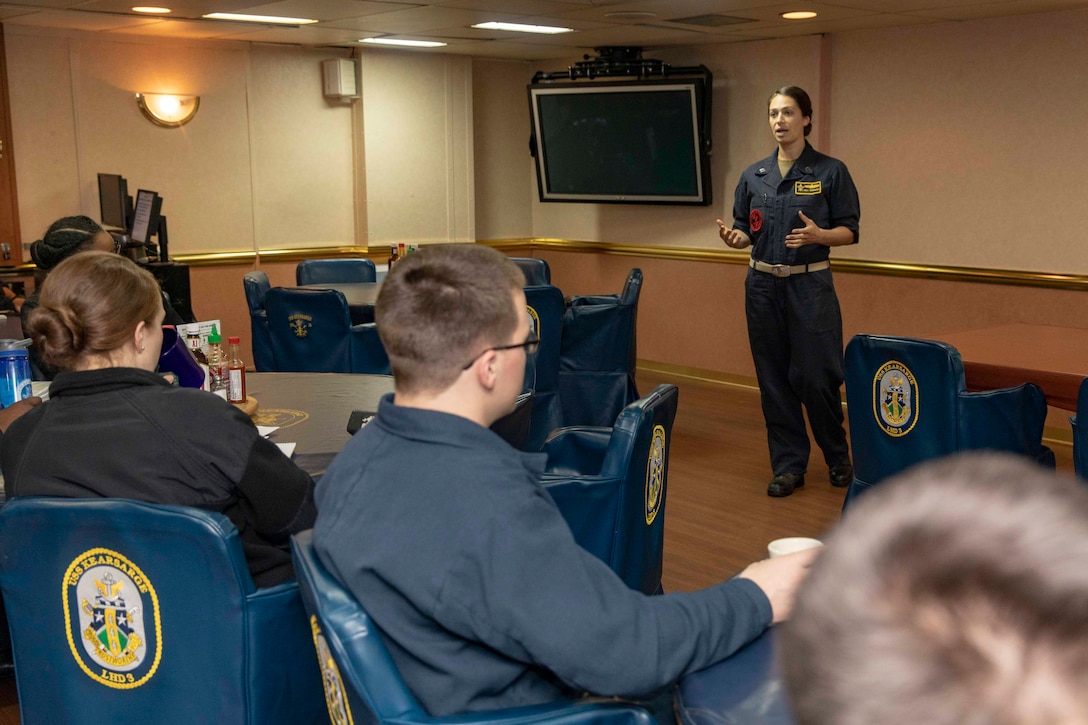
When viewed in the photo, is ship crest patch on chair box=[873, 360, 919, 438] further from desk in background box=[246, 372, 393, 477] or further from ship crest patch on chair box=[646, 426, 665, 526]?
desk in background box=[246, 372, 393, 477]

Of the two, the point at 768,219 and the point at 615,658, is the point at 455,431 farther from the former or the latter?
the point at 768,219

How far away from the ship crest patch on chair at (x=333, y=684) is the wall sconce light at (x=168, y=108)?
20.8ft

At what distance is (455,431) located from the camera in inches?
58.6

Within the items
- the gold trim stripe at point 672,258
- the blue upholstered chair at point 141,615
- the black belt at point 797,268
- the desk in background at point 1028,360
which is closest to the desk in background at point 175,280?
the gold trim stripe at point 672,258

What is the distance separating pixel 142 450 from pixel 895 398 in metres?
2.39

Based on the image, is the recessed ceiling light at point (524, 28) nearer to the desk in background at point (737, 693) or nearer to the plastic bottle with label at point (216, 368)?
the plastic bottle with label at point (216, 368)

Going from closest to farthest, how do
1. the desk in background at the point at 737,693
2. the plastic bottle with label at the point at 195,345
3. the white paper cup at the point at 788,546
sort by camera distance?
1. the desk in background at the point at 737,693
2. the white paper cup at the point at 788,546
3. the plastic bottle with label at the point at 195,345

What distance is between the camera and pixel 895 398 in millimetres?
3514

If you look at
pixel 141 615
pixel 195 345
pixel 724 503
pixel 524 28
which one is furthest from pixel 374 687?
pixel 524 28

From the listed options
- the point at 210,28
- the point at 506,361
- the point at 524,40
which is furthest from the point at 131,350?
the point at 524,40

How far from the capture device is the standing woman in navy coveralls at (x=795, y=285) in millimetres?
4785

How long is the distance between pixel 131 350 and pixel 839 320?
3476 millimetres

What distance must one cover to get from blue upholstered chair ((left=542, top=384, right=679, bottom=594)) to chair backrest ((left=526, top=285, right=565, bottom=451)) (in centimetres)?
222

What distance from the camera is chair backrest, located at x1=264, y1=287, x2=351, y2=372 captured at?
5.00m
